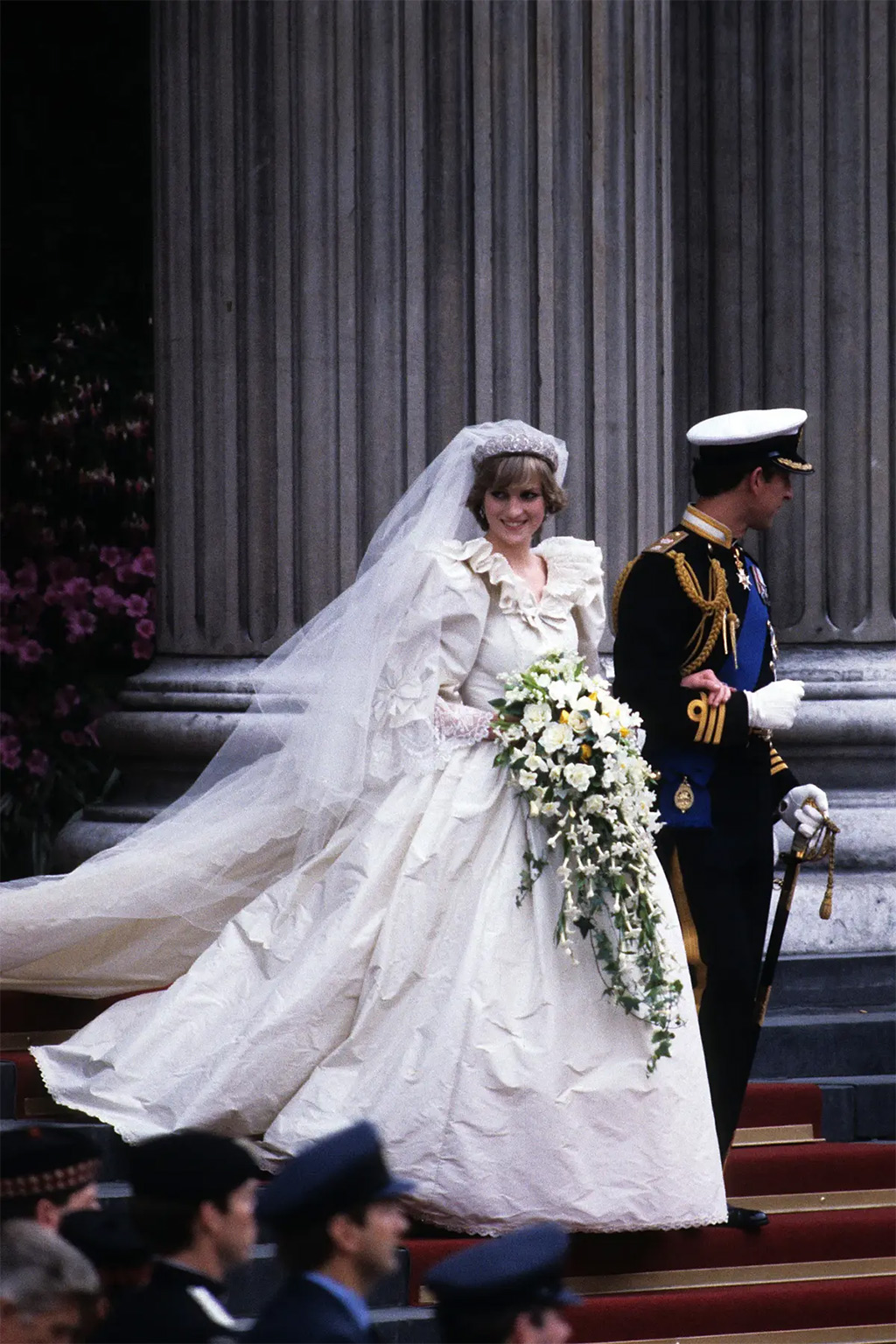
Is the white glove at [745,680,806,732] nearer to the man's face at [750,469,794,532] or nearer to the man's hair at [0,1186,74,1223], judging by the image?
the man's face at [750,469,794,532]

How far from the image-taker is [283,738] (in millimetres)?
5820

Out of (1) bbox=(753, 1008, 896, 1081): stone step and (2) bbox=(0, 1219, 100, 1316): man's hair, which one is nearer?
(2) bbox=(0, 1219, 100, 1316): man's hair

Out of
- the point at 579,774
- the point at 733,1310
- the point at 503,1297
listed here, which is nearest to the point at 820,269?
the point at 579,774

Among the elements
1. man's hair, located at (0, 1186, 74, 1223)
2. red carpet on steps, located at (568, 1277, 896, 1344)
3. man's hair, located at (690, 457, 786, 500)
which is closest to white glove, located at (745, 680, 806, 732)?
man's hair, located at (690, 457, 786, 500)

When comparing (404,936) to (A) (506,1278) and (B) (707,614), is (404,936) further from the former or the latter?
(A) (506,1278)

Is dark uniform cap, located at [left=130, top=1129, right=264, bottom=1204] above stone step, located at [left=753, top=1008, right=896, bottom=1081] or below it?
above

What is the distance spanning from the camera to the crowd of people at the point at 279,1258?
9.21ft

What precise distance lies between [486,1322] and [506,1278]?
6 cm

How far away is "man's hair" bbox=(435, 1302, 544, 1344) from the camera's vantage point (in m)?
2.80

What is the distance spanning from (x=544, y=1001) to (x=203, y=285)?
3.07 metres

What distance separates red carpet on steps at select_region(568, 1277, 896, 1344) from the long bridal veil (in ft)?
4.53

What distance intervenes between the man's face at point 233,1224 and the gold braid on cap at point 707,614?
2455 mm

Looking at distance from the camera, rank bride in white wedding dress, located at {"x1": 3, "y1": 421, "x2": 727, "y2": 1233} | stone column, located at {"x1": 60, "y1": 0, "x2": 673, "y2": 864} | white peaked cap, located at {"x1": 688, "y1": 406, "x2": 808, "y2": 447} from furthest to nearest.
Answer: stone column, located at {"x1": 60, "y1": 0, "x2": 673, "y2": 864}
white peaked cap, located at {"x1": 688, "y1": 406, "x2": 808, "y2": 447}
bride in white wedding dress, located at {"x1": 3, "y1": 421, "x2": 727, "y2": 1233}

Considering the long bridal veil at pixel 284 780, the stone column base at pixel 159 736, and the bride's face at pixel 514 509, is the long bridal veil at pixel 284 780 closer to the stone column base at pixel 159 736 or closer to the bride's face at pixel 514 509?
the bride's face at pixel 514 509
